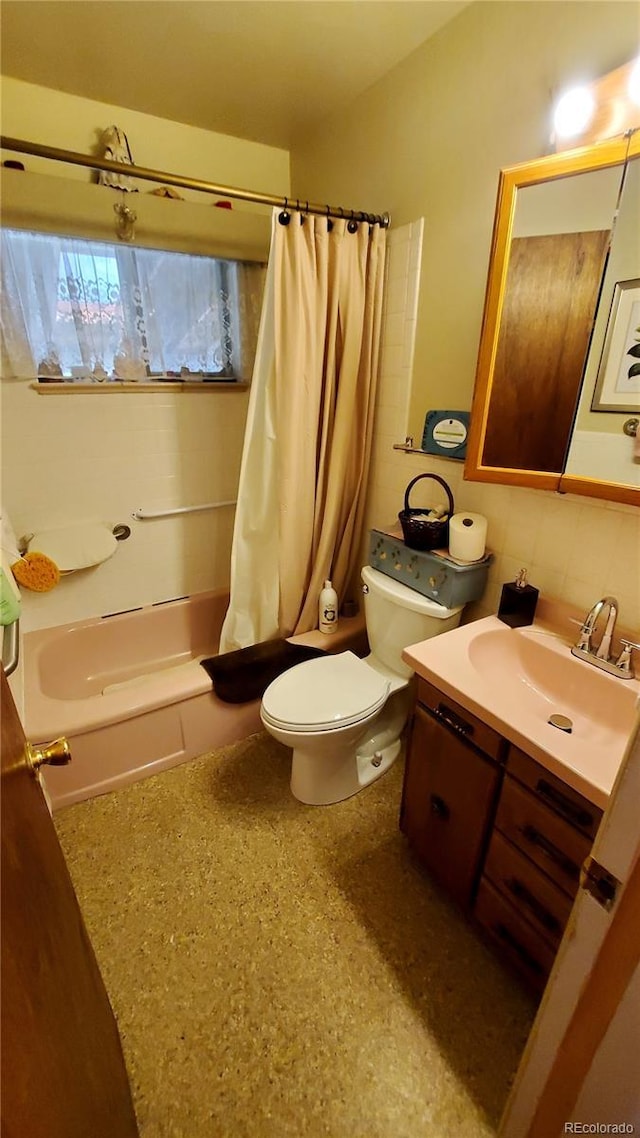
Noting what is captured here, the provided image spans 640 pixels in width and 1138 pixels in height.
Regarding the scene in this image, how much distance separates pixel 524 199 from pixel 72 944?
185 cm

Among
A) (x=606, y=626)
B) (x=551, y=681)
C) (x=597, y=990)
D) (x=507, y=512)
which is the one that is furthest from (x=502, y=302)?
(x=597, y=990)

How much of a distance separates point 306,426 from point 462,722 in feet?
4.13

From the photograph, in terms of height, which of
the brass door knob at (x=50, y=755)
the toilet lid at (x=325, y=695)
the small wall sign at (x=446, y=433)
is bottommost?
the toilet lid at (x=325, y=695)

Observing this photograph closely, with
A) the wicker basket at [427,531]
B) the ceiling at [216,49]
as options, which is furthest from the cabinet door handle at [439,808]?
the ceiling at [216,49]

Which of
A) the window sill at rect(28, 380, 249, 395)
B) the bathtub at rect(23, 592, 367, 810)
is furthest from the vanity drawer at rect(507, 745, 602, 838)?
the window sill at rect(28, 380, 249, 395)

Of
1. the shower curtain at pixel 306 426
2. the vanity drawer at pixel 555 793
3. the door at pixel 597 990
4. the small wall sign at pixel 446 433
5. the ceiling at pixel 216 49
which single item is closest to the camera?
the door at pixel 597 990

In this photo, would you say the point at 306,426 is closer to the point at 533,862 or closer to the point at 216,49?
the point at 216,49

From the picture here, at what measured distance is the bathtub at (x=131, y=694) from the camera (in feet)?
5.47

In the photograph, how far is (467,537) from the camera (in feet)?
4.96

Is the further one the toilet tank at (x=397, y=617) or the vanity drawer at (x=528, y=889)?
the toilet tank at (x=397, y=617)

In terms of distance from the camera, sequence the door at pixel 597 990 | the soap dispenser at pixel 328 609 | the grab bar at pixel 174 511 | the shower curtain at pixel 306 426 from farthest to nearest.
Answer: the grab bar at pixel 174 511, the soap dispenser at pixel 328 609, the shower curtain at pixel 306 426, the door at pixel 597 990

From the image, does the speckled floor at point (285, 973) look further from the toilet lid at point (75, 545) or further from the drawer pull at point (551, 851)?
the toilet lid at point (75, 545)

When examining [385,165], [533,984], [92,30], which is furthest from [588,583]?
[92,30]

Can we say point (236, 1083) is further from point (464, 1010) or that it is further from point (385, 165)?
point (385, 165)
